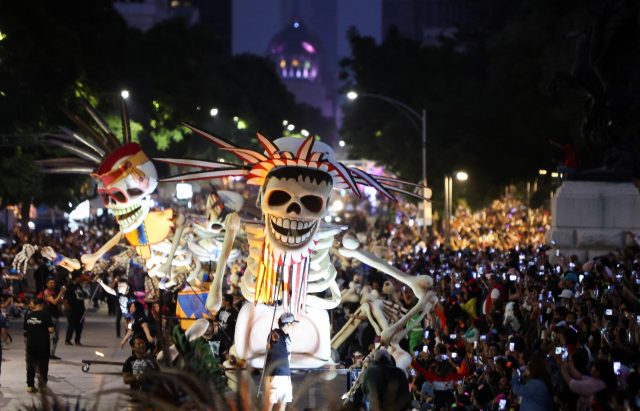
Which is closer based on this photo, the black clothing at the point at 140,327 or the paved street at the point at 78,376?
the paved street at the point at 78,376

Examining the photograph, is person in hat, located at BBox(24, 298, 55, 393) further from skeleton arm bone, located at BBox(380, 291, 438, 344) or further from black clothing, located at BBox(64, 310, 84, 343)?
black clothing, located at BBox(64, 310, 84, 343)

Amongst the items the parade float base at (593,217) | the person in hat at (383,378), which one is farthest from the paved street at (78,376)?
the parade float base at (593,217)

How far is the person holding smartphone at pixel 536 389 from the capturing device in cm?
1166

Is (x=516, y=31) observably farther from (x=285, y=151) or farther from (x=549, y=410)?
(x=549, y=410)

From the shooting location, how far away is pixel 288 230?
19594 mm

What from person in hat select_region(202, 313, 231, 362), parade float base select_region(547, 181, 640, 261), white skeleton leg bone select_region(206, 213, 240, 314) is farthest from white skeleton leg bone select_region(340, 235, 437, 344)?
parade float base select_region(547, 181, 640, 261)

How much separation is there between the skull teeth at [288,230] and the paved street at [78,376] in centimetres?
183

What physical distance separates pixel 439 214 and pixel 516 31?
655 inches

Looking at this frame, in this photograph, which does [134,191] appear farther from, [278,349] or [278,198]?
[278,349]

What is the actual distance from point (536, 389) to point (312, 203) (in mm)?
8253

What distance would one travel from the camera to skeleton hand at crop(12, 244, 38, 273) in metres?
30.0

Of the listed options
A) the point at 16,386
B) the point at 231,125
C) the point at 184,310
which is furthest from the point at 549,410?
the point at 231,125

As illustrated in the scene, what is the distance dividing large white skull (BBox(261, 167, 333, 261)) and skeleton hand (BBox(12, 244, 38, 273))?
10.6 meters

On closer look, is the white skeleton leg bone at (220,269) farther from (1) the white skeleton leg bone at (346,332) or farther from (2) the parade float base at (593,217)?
(2) the parade float base at (593,217)
